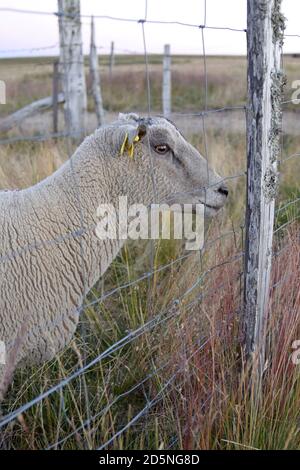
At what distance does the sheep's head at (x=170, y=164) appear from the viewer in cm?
254

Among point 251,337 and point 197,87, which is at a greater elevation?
point 197,87

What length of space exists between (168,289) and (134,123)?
863 mm

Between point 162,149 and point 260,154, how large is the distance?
661 mm

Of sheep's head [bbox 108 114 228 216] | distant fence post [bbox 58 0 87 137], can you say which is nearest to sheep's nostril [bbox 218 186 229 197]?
sheep's head [bbox 108 114 228 216]

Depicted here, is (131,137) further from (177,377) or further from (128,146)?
(177,377)

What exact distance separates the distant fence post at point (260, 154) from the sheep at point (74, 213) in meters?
0.46

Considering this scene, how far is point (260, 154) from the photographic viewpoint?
2025mm

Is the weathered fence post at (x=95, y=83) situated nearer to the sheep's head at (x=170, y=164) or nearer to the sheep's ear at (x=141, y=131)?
the sheep's head at (x=170, y=164)

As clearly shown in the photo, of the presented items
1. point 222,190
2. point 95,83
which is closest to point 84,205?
point 222,190

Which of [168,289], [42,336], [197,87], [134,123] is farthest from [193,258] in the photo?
[197,87]

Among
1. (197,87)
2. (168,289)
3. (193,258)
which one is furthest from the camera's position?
(197,87)

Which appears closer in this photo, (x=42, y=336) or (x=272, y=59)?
(x=272, y=59)

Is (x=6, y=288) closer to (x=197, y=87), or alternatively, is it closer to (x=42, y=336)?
(x=42, y=336)

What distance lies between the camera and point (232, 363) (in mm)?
2102
